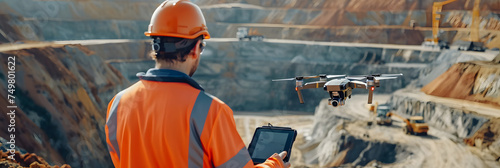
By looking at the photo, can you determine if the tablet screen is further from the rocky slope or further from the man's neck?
the rocky slope

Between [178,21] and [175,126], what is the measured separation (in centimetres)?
60

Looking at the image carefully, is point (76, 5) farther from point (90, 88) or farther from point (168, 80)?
point (168, 80)

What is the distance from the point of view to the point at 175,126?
252 cm

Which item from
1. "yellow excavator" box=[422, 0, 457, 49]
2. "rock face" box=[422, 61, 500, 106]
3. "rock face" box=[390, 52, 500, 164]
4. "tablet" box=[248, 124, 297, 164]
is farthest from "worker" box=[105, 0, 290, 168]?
"yellow excavator" box=[422, 0, 457, 49]

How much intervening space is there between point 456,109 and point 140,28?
44.0 m

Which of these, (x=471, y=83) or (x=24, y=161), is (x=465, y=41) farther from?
(x=24, y=161)

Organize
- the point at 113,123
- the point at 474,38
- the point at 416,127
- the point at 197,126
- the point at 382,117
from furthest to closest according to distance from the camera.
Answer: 1. the point at 474,38
2. the point at 382,117
3. the point at 416,127
4. the point at 113,123
5. the point at 197,126

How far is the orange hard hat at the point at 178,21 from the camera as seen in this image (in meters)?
2.63

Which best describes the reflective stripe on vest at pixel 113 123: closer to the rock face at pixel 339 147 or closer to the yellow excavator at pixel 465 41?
the rock face at pixel 339 147

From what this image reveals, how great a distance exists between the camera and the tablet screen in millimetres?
3232

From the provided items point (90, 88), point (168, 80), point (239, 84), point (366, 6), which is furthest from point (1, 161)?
point (366, 6)

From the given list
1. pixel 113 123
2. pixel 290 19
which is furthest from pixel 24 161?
pixel 290 19

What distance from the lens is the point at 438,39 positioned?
53.6 m

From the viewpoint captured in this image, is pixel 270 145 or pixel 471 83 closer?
pixel 270 145
